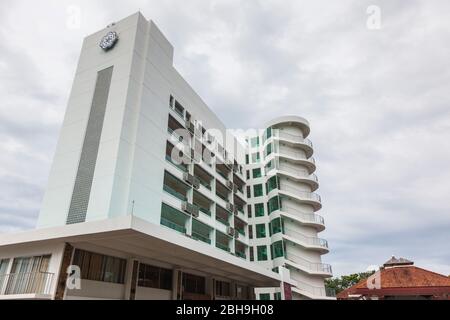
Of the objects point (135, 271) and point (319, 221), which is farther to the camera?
point (319, 221)

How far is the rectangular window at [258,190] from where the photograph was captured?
4152 centimetres

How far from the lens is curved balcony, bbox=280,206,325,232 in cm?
3784


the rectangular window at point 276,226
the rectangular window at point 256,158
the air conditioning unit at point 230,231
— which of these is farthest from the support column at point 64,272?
the rectangular window at point 256,158

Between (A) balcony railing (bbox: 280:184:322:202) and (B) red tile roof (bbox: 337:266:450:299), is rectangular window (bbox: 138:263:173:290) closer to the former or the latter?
(B) red tile roof (bbox: 337:266:450:299)

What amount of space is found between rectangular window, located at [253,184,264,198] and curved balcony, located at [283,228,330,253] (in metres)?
5.73

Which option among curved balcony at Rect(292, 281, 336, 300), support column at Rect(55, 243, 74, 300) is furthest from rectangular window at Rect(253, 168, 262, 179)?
support column at Rect(55, 243, 74, 300)

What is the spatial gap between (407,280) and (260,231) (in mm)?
19973

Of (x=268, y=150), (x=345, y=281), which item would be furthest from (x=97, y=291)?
(x=345, y=281)

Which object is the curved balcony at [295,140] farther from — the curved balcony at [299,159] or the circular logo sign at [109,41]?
the circular logo sign at [109,41]

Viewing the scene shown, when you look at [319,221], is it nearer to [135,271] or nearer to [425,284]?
[425,284]

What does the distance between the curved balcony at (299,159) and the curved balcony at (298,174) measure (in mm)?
784

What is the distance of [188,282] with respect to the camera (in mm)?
22406
